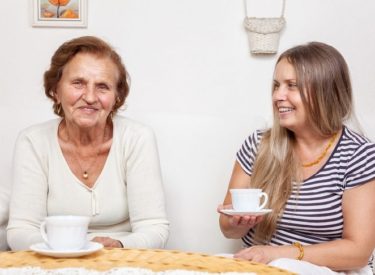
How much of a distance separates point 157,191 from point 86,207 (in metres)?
0.22

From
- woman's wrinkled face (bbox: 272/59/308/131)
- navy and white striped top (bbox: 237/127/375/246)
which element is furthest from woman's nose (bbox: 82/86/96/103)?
navy and white striped top (bbox: 237/127/375/246)

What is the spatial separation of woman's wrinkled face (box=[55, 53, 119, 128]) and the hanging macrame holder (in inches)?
31.6

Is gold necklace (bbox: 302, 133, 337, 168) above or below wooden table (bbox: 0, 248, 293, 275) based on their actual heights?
above

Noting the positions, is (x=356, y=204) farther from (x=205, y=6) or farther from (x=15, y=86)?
(x=15, y=86)

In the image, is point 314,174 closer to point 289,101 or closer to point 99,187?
point 289,101

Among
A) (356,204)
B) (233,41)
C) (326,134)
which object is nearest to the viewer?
(356,204)

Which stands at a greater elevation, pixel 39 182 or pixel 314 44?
pixel 314 44

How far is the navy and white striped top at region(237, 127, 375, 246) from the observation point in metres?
1.89

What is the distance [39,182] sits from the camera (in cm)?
202

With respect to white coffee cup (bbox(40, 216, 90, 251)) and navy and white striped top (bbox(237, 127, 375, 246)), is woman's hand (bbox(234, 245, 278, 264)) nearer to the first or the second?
navy and white striped top (bbox(237, 127, 375, 246))

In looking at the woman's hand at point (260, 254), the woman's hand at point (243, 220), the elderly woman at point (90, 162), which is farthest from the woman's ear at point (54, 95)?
the woman's hand at point (260, 254)

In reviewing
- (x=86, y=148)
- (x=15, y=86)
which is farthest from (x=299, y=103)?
(x=15, y=86)

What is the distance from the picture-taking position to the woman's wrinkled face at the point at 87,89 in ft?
6.54

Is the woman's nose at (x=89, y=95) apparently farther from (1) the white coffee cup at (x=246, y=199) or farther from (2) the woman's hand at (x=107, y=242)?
(1) the white coffee cup at (x=246, y=199)
